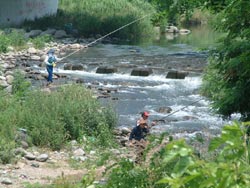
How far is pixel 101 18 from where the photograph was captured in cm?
3869

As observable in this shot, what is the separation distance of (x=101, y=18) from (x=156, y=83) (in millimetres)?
16761

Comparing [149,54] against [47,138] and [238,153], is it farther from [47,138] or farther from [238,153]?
[238,153]

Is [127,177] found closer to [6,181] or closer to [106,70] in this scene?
[6,181]

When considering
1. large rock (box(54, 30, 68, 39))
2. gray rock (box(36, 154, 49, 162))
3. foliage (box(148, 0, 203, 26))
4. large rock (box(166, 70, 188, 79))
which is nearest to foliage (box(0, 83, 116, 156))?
gray rock (box(36, 154, 49, 162))

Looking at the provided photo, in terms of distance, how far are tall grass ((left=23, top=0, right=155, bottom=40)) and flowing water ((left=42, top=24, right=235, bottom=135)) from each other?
2.19 m

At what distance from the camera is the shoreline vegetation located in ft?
8.36

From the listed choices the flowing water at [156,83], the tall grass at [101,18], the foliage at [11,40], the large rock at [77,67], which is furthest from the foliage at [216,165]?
the tall grass at [101,18]

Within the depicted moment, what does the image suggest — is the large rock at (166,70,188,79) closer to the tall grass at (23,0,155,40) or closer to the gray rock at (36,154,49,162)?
the gray rock at (36,154,49,162)

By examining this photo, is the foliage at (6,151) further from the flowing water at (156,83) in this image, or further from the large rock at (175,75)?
the large rock at (175,75)

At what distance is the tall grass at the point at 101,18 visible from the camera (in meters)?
37.6

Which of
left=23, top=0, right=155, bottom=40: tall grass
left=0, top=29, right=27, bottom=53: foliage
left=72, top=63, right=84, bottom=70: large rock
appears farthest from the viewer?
left=23, top=0, right=155, bottom=40: tall grass

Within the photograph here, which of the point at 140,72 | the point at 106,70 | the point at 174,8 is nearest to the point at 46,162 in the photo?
the point at 174,8

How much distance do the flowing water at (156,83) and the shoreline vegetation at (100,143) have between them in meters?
1.96

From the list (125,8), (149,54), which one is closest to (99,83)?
(149,54)
